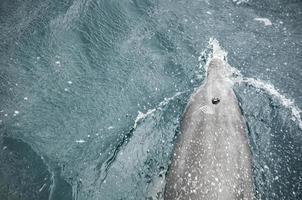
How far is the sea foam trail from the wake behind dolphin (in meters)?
1.00

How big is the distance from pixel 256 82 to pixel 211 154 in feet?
8.30

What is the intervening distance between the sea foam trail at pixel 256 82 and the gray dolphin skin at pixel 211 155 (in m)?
1.00

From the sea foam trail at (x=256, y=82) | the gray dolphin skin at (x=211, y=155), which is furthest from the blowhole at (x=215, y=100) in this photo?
the sea foam trail at (x=256, y=82)

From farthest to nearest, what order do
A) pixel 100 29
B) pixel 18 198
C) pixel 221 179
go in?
pixel 100 29, pixel 18 198, pixel 221 179

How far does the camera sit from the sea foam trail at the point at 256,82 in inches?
251

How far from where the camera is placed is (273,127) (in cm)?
617

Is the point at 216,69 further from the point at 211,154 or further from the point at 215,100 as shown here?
the point at 211,154

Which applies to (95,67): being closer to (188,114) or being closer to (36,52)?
(36,52)

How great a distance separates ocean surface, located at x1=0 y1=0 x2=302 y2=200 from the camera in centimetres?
555

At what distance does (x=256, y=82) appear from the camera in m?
6.75

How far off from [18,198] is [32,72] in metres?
2.69

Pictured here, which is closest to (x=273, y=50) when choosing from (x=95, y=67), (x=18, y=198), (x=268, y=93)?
(x=268, y=93)

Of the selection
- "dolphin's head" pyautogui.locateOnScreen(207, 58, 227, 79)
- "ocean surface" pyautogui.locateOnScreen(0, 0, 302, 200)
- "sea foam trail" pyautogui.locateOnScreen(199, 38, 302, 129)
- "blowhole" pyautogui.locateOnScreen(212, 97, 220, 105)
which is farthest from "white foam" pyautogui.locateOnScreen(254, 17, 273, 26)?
"blowhole" pyautogui.locateOnScreen(212, 97, 220, 105)

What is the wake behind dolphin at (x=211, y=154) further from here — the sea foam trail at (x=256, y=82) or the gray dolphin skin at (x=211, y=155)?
the sea foam trail at (x=256, y=82)
